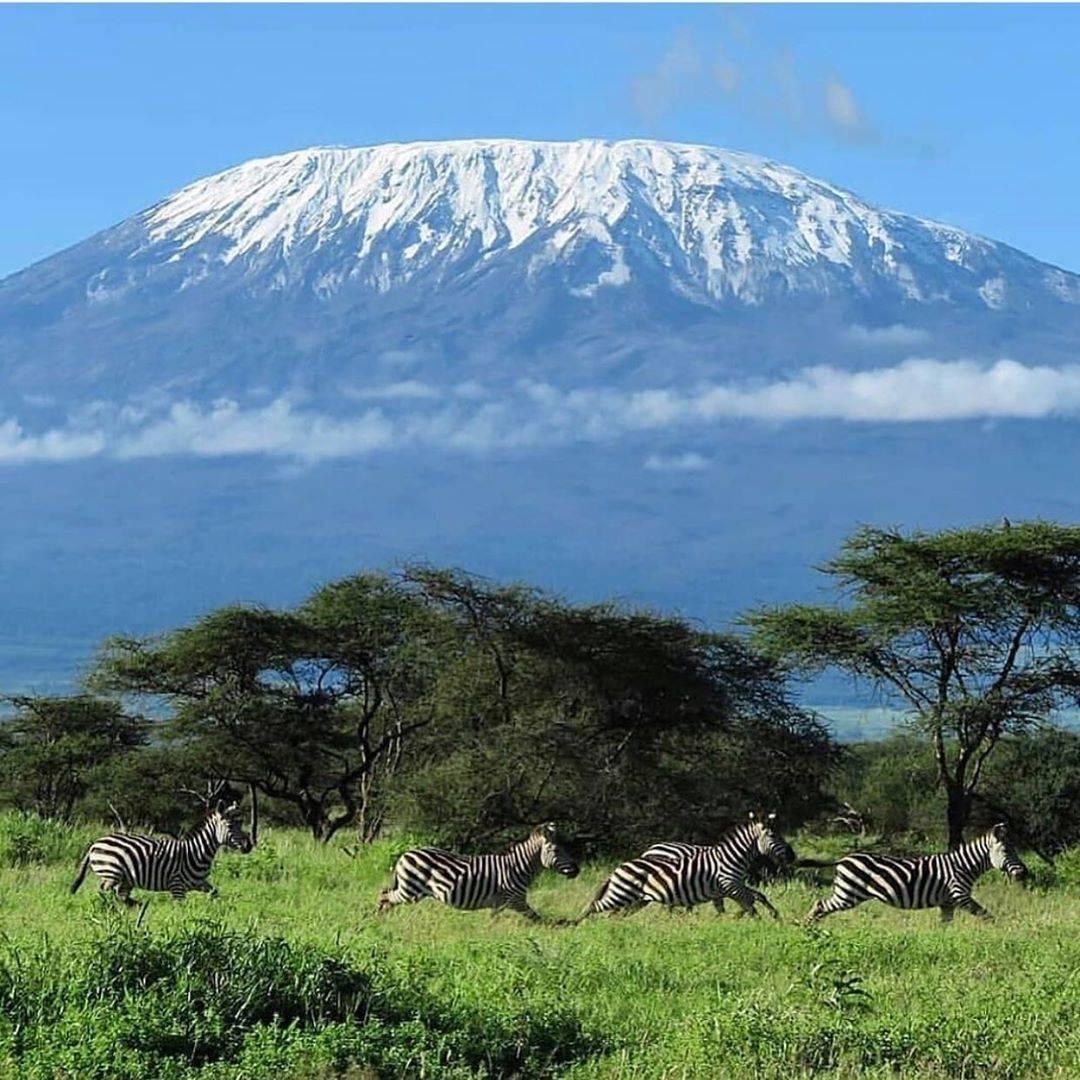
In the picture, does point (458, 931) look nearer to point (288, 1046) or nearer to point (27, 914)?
point (27, 914)

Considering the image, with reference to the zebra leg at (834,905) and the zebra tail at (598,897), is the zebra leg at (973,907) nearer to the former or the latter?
the zebra leg at (834,905)

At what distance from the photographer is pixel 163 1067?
389 inches

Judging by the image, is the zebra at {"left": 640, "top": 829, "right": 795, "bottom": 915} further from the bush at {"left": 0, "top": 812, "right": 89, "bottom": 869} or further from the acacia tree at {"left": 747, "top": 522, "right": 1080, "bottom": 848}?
the acacia tree at {"left": 747, "top": 522, "right": 1080, "bottom": 848}

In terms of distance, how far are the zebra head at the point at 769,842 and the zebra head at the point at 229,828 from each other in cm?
504

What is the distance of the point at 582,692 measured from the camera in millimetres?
30984

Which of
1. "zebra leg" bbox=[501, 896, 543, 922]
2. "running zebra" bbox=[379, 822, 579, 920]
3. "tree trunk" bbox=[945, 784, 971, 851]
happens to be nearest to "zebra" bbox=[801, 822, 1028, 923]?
"zebra leg" bbox=[501, 896, 543, 922]

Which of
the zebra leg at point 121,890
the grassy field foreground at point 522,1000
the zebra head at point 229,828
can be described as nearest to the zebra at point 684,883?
the grassy field foreground at point 522,1000

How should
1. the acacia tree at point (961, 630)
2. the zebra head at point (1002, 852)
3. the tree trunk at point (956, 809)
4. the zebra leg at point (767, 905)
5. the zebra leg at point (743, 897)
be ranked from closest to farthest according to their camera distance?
the zebra leg at point (767, 905)
the zebra leg at point (743, 897)
the zebra head at point (1002, 852)
the tree trunk at point (956, 809)
the acacia tree at point (961, 630)

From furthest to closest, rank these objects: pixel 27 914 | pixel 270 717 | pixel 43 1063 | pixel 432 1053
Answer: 1. pixel 270 717
2. pixel 27 914
3. pixel 432 1053
4. pixel 43 1063

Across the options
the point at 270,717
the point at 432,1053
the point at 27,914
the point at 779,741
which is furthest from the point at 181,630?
the point at 432,1053

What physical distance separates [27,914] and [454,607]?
1535 centimetres

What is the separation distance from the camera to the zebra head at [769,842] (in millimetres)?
18953

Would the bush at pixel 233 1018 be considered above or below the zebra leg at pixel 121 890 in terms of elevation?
above

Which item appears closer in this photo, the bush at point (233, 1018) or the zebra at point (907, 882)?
the bush at point (233, 1018)
